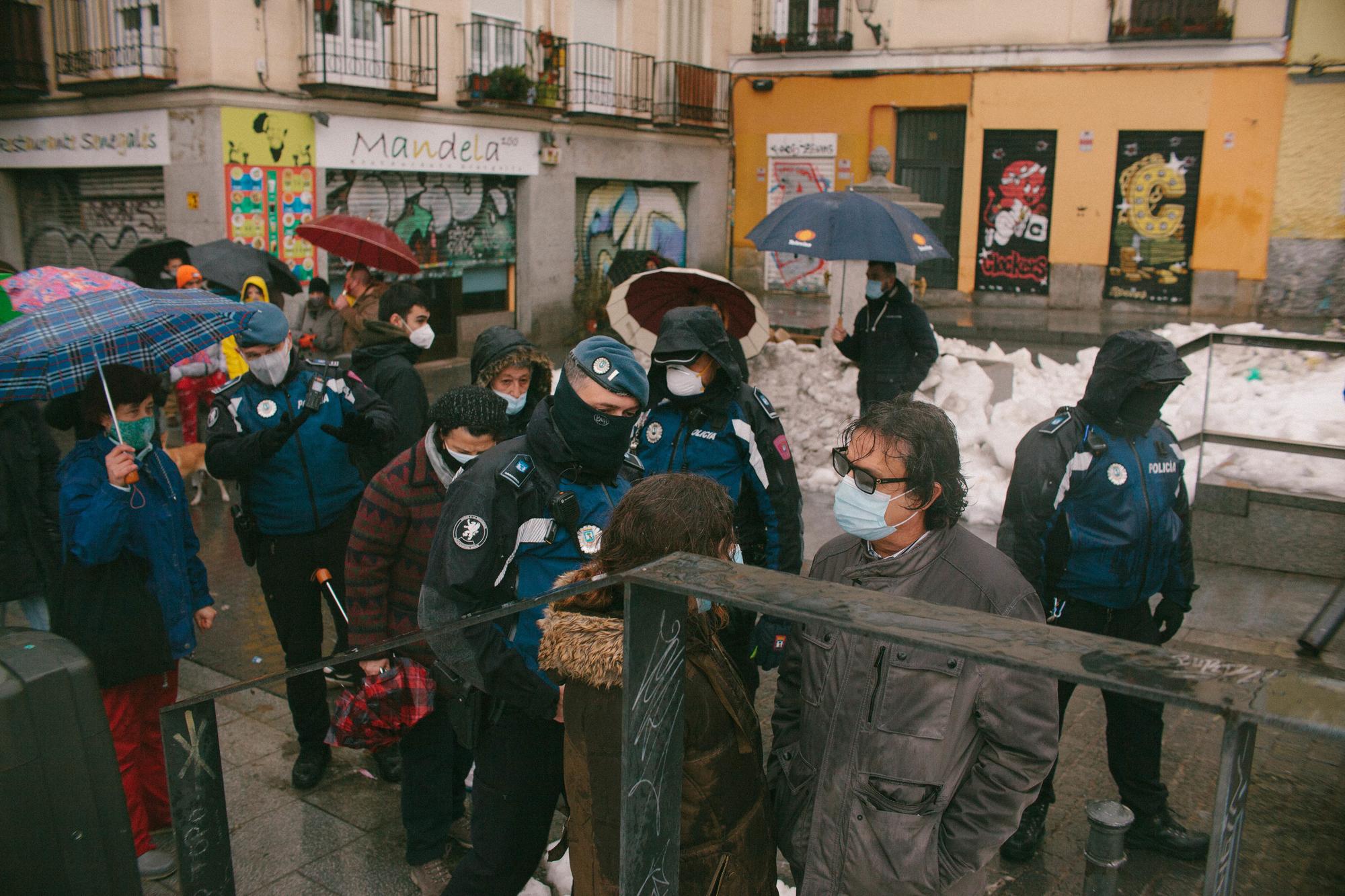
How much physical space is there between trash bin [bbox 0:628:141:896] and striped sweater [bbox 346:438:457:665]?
1.08 meters

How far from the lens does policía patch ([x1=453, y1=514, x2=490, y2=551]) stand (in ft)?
9.39

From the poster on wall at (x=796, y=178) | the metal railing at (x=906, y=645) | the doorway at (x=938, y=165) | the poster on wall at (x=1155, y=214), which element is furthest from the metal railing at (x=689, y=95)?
the metal railing at (x=906, y=645)

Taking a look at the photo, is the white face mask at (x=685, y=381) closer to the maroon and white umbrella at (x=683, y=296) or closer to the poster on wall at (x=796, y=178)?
the maroon and white umbrella at (x=683, y=296)

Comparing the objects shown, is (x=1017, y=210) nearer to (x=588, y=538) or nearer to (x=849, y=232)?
(x=849, y=232)

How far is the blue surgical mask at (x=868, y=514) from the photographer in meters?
2.51

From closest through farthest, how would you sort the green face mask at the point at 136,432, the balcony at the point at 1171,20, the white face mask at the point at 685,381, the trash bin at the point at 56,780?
1. the trash bin at the point at 56,780
2. the green face mask at the point at 136,432
3. the white face mask at the point at 685,381
4. the balcony at the point at 1171,20

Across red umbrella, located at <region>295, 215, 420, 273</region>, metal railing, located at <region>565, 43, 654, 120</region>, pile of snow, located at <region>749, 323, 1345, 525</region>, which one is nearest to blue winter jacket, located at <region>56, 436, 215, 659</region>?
red umbrella, located at <region>295, 215, 420, 273</region>

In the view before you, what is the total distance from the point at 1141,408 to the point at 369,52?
13.4 metres


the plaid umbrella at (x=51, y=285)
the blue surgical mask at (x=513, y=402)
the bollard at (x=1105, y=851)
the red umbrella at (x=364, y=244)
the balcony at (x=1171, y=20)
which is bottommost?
the bollard at (x=1105, y=851)

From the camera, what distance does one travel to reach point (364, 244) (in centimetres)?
759

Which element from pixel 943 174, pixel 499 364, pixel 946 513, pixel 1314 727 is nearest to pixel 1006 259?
pixel 943 174

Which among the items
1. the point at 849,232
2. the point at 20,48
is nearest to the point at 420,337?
the point at 849,232

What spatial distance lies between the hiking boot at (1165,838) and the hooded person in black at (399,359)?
11.1 ft

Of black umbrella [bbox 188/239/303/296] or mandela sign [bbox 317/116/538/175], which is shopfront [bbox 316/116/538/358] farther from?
black umbrella [bbox 188/239/303/296]
